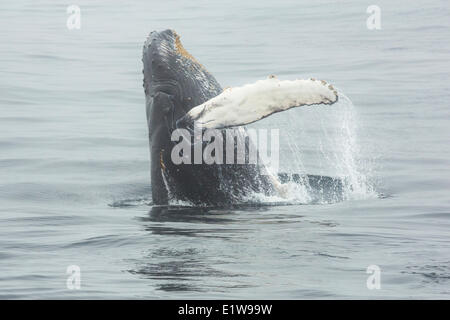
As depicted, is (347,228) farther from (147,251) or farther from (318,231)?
(147,251)

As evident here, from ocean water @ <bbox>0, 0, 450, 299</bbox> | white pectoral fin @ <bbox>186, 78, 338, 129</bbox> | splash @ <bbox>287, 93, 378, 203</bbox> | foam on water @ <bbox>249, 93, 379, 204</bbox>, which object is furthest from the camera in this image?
splash @ <bbox>287, 93, 378, 203</bbox>

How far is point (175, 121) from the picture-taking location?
41.4ft

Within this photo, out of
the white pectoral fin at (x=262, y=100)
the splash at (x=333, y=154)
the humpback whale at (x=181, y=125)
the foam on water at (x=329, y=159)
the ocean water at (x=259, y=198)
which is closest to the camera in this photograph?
the ocean water at (x=259, y=198)

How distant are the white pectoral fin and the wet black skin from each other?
85 centimetres

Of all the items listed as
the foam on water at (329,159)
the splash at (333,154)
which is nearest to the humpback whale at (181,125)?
the foam on water at (329,159)

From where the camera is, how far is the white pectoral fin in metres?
11.7

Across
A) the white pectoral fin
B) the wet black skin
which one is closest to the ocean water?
the wet black skin

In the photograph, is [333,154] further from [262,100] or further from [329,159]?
[262,100]

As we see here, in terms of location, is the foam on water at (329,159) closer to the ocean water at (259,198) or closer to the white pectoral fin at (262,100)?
the ocean water at (259,198)

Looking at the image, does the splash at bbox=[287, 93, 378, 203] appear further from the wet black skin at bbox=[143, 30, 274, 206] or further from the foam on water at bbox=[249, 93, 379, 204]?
the wet black skin at bbox=[143, 30, 274, 206]

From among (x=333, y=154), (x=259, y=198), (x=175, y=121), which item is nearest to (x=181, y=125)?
(x=175, y=121)

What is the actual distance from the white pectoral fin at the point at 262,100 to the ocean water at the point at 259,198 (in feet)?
4.15

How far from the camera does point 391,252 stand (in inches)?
412

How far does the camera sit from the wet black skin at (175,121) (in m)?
12.7
